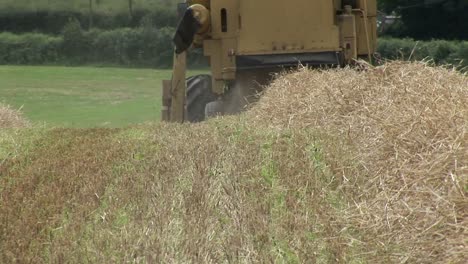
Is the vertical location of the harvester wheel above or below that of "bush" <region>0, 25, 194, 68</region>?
above

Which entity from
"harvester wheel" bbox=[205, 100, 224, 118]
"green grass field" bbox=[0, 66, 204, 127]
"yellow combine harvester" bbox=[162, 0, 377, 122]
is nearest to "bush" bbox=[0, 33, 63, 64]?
"green grass field" bbox=[0, 66, 204, 127]

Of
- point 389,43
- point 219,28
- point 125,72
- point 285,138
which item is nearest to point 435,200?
point 285,138

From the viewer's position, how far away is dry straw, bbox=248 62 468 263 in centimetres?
599

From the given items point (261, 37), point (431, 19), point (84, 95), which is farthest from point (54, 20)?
point (261, 37)

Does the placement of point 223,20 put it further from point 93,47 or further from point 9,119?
point 93,47

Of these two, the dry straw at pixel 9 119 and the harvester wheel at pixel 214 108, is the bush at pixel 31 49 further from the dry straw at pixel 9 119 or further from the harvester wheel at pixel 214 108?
the harvester wheel at pixel 214 108

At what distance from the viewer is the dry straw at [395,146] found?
5992mm

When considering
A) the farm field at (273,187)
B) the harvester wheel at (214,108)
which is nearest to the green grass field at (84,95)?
the harvester wheel at (214,108)

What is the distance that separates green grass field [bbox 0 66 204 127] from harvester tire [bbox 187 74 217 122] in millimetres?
3653

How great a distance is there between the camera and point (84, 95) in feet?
123

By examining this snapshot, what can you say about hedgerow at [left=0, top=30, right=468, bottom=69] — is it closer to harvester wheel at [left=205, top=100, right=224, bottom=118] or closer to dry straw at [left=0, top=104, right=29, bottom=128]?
dry straw at [left=0, top=104, right=29, bottom=128]

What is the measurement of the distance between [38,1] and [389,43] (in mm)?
42241

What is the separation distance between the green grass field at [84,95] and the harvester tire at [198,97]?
12.0ft

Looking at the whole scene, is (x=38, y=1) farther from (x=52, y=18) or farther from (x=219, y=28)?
(x=219, y=28)
